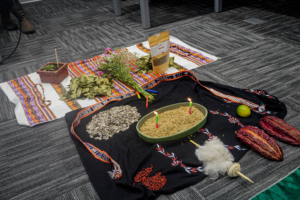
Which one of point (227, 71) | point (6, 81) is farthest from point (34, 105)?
point (227, 71)

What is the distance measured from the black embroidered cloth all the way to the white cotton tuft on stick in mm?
59

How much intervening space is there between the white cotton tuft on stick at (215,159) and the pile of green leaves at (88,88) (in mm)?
1116

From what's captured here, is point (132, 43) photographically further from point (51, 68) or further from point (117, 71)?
point (51, 68)

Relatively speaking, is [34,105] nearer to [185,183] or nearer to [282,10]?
[185,183]

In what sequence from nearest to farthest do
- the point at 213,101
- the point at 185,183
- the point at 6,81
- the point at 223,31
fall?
the point at 185,183, the point at 213,101, the point at 6,81, the point at 223,31

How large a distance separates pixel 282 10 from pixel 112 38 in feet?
8.87

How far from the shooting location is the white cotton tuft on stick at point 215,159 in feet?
4.48

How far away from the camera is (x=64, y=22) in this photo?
432 cm

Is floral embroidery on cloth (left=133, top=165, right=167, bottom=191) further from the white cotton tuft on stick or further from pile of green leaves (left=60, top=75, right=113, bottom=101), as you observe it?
pile of green leaves (left=60, top=75, right=113, bottom=101)

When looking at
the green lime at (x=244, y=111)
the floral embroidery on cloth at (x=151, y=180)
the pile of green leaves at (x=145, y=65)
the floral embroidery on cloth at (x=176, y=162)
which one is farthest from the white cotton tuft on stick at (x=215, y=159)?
the pile of green leaves at (x=145, y=65)

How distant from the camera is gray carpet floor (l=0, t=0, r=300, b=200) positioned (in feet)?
4.80

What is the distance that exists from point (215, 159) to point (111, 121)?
0.79m

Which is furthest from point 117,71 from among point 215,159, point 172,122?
point 215,159

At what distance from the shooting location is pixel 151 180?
140cm
